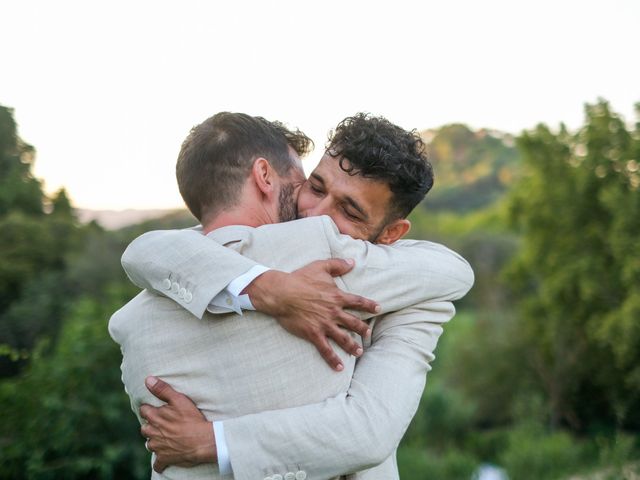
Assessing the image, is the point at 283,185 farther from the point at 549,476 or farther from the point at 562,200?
the point at 562,200

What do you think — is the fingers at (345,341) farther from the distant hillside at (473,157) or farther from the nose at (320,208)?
the distant hillside at (473,157)

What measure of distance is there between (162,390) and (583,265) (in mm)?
18265

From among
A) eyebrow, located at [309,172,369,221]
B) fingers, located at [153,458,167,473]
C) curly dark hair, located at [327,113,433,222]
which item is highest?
curly dark hair, located at [327,113,433,222]

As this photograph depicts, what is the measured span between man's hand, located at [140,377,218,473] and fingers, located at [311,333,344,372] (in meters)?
0.35

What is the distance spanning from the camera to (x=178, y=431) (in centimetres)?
197

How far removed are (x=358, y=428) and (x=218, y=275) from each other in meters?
0.54

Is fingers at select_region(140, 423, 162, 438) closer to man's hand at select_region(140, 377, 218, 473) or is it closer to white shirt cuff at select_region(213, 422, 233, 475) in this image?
man's hand at select_region(140, 377, 218, 473)

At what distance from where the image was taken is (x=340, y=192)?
2.49 metres

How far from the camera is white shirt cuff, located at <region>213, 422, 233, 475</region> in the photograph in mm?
1921

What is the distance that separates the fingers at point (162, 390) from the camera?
6.57 ft

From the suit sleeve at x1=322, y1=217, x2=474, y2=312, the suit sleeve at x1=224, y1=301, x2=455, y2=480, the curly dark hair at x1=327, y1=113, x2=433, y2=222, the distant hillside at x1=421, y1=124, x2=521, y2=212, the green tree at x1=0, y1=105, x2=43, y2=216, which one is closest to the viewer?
the suit sleeve at x1=224, y1=301, x2=455, y2=480

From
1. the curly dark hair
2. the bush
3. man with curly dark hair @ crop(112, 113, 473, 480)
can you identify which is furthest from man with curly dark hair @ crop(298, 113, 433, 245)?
the bush

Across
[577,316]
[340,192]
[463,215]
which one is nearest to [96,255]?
[340,192]

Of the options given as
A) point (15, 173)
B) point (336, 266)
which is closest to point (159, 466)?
point (336, 266)
